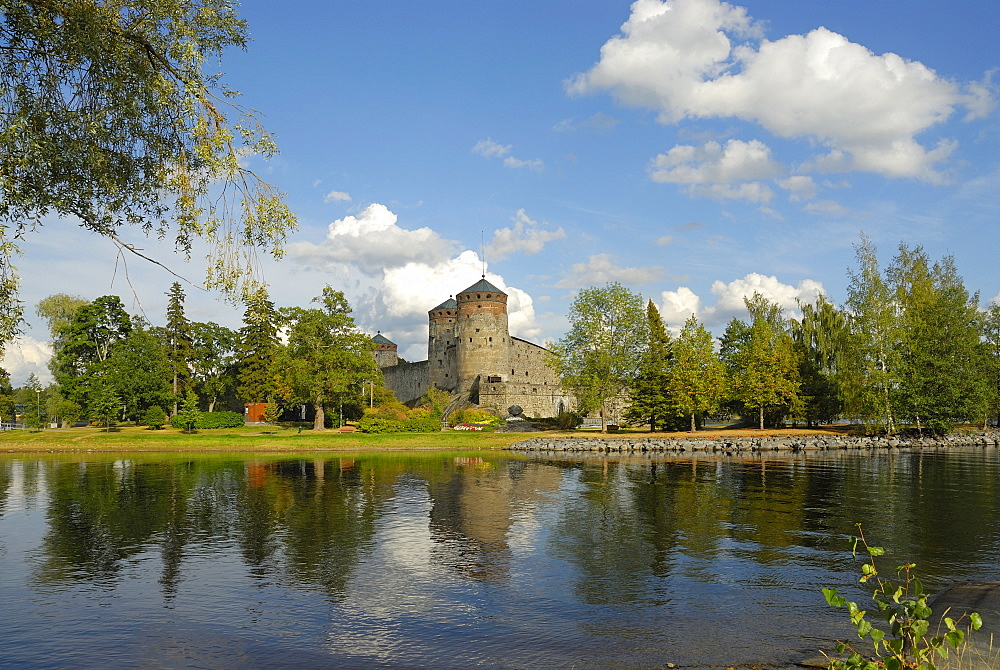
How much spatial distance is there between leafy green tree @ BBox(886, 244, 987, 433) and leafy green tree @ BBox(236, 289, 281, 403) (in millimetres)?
55851

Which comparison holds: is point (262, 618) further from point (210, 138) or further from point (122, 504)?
point (122, 504)

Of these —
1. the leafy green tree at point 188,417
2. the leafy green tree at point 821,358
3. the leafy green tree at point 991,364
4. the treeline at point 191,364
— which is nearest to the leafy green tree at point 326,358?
the treeline at point 191,364

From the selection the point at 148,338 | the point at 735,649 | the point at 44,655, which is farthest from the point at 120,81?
the point at 148,338

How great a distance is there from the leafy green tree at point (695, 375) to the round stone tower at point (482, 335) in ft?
98.2

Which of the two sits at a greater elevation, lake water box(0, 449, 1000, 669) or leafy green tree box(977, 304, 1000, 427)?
leafy green tree box(977, 304, 1000, 427)

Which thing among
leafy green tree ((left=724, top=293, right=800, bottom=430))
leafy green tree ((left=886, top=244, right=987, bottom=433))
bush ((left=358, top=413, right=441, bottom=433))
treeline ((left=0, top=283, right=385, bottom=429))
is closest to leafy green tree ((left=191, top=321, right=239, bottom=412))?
treeline ((left=0, top=283, right=385, bottom=429))

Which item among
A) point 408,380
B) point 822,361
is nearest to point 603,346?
point 822,361

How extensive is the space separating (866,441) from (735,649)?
149ft

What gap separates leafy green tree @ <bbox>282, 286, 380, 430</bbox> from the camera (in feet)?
188

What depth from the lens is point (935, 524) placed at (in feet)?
56.3

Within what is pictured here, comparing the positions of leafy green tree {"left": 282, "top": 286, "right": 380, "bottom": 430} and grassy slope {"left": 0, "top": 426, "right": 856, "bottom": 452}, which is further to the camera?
leafy green tree {"left": 282, "top": 286, "right": 380, "bottom": 430}

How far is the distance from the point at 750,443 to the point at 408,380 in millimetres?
58228

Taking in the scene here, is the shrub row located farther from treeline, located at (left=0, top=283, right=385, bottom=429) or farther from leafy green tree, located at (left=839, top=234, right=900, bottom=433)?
leafy green tree, located at (left=839, top=234, right=900, bottom=433)

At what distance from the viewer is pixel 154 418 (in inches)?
2314
